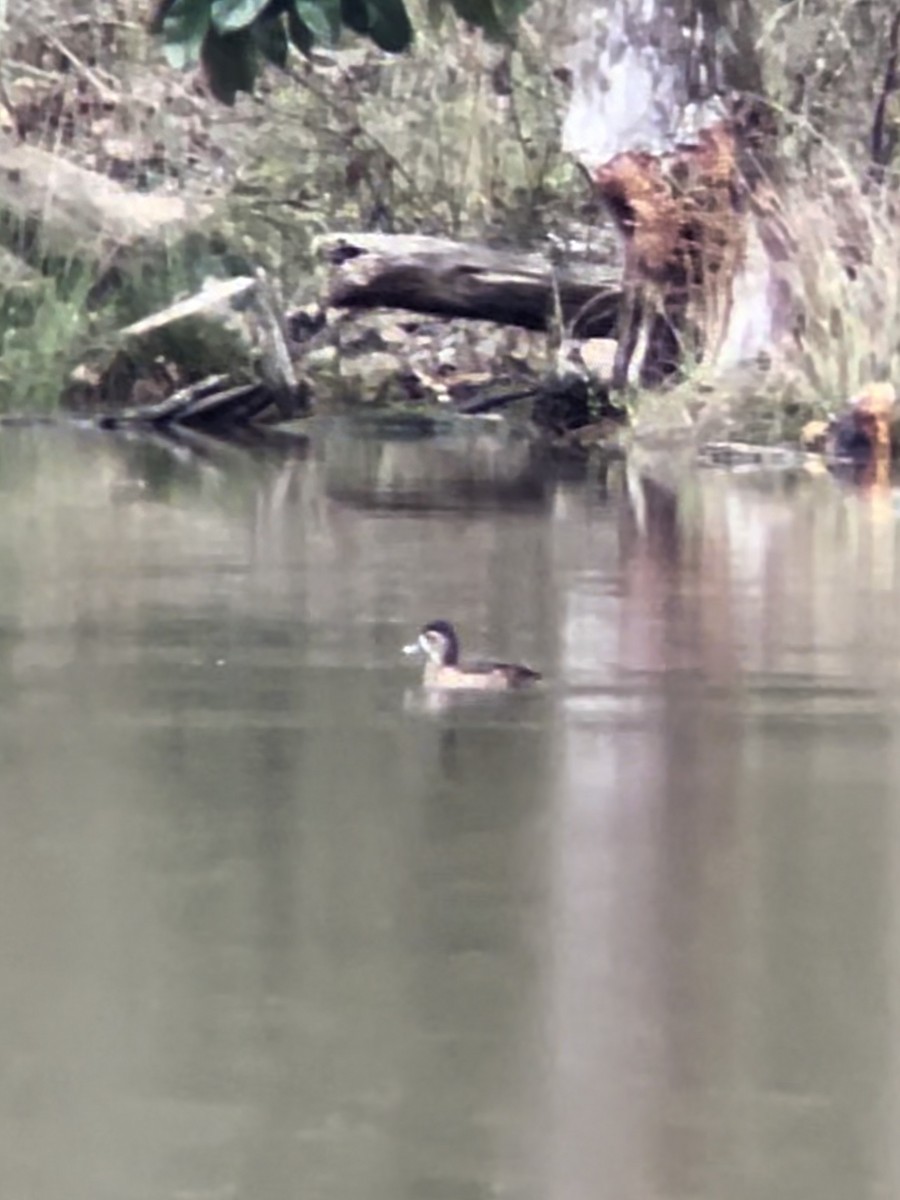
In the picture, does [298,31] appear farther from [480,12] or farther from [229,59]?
[480,12]

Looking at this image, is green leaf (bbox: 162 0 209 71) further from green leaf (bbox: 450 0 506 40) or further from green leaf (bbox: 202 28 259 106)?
green leaf (bbox: 450 0 506 40)

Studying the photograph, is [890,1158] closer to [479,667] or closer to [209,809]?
[209,809]

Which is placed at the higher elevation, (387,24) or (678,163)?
(678,163)

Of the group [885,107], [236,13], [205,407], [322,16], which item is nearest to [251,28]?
[236,13]

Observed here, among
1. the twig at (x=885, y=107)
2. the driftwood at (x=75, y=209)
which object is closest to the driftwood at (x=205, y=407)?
the driftwood at (x=75, y=209)

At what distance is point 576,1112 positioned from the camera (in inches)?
117

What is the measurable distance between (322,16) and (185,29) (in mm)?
356

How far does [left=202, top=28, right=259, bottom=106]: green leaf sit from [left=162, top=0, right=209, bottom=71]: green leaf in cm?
6

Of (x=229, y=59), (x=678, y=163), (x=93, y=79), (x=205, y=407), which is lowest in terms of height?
(x=205, y=407)

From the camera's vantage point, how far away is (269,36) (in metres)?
6.41

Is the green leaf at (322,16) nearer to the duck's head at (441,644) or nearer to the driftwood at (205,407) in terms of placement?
the duck's head at (441,644)

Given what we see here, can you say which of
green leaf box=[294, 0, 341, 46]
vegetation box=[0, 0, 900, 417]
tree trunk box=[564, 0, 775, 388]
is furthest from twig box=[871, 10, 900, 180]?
green leaf box=[294, 0, 341, 46]

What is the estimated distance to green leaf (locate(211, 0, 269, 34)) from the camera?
20.4 ft

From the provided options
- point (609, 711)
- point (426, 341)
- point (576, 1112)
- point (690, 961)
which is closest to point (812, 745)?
point (609, 711)
